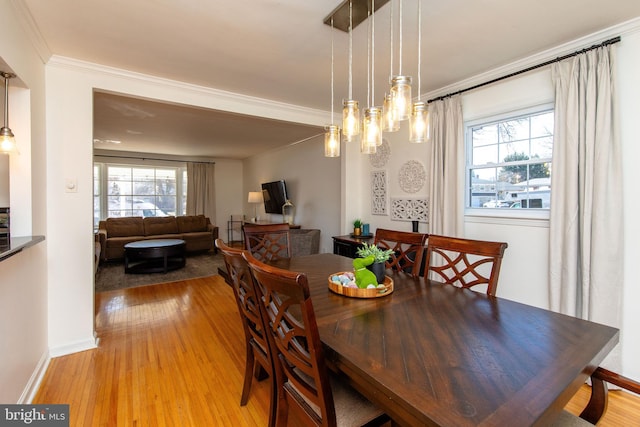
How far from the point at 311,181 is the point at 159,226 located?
365 centimetres

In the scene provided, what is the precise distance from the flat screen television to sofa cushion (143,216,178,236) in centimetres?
215

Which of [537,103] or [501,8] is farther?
[537,103]

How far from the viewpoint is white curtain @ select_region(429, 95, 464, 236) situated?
2.84m

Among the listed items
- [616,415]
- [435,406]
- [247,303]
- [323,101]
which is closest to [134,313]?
[247,303]

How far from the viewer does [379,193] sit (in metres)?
3.86

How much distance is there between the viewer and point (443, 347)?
1031 millimetres

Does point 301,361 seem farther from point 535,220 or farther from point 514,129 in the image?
Result: point 514,129

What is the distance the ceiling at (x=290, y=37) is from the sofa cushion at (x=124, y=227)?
372cm

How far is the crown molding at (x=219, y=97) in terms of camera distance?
2.48m

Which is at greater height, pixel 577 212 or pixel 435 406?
pixel 577 212

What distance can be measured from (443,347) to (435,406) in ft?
1.09

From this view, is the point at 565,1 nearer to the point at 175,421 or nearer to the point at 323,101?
the point at 323,101

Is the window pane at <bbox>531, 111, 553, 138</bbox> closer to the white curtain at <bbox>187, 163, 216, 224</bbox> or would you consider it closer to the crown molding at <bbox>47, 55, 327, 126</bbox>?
the crown molding at <bbox>47, 55, 327, 126</bbox>

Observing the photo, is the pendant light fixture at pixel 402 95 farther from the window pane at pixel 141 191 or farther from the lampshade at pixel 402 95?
the window pane at pixel 141 191
